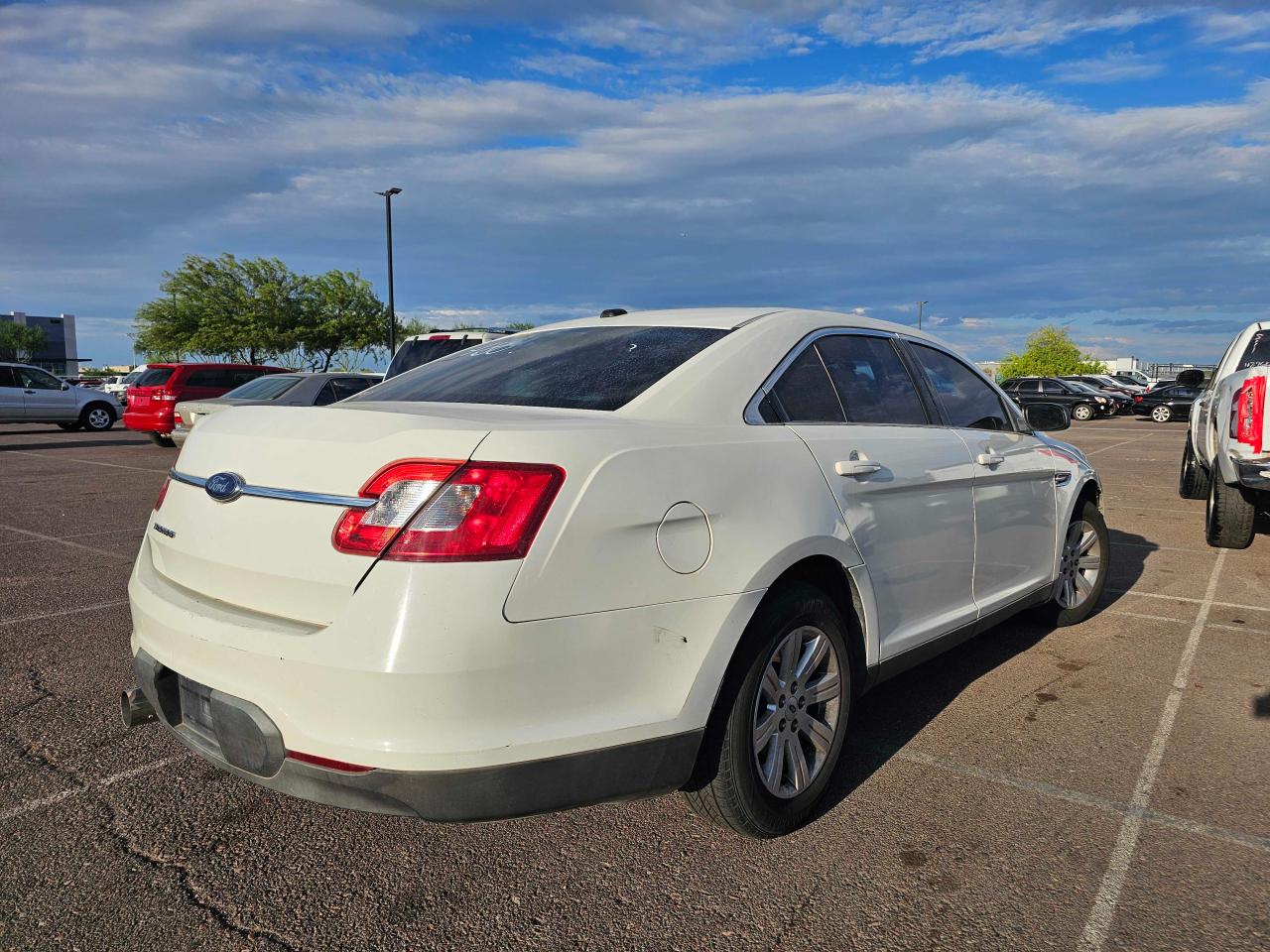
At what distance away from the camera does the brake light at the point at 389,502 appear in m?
2.20

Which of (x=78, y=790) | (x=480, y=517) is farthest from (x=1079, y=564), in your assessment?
(x=78, y=790)

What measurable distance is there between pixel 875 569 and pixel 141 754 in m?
2.65

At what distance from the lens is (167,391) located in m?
18.7

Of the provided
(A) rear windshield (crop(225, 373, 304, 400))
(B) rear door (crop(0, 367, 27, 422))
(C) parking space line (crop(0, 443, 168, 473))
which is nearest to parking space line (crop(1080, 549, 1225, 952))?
A: (C) parking space line (crop(0, 443, 168, 473))

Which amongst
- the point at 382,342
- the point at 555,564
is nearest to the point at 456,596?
the point at 555,564

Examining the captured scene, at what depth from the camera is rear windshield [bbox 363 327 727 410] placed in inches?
114

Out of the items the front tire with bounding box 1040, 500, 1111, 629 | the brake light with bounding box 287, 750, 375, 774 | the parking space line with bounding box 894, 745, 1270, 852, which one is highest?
the brake light with bounding box 287, 750, 375, 774

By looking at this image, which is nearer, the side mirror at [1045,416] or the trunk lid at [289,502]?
the trunk lid at [289,502]

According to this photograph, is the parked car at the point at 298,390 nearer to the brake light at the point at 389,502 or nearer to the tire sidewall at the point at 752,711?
the tire sidewall at the point at 752,711

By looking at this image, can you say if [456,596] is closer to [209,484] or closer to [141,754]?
[209,484]

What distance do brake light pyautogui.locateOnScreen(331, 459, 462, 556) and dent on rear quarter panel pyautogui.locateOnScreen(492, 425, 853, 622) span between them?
0.43ft

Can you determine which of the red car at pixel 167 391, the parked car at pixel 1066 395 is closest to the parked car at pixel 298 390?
the red car at pixel 167 391

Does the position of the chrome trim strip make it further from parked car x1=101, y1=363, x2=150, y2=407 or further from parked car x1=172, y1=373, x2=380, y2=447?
parked car x1=101, y1=363, x2=150, y2=407

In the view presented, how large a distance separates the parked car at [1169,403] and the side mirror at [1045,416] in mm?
32210
